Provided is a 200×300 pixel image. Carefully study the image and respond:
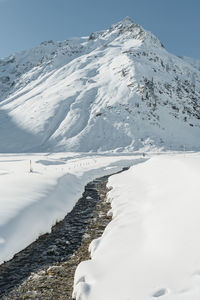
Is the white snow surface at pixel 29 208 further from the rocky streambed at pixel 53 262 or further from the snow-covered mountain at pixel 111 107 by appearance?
the snow-covered mountain at pixel 111 107

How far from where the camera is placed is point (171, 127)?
76125 millimetres

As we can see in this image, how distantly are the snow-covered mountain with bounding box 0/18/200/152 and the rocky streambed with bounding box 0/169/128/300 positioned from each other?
52.8 metres

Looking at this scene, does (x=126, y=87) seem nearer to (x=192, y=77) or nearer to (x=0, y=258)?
(x=192, y=77)

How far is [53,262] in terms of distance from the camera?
926 centimetres

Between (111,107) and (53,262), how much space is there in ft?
240

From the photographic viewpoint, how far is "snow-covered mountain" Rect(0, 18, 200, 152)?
2746 inches

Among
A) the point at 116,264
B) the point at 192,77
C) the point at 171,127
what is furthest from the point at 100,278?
the point at 192,77

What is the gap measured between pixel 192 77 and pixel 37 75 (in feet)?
263

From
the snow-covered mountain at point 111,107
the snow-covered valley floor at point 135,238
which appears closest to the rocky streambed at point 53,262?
the snow-covered valley floor at point 135,238

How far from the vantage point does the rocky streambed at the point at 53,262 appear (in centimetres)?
737

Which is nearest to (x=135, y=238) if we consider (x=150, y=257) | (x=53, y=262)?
(x=150, y=257)

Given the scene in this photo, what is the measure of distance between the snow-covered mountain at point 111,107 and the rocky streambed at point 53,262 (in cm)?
5281

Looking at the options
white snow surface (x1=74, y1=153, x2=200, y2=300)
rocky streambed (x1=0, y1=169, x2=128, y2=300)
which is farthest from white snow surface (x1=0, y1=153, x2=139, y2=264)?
white snow surface (x1=74, y1=153, x2=200, y2=300)

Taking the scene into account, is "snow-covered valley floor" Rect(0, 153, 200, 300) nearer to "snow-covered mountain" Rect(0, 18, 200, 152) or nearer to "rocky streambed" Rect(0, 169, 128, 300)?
"rocky streambed" Rect(0, 169, 128, 300)
